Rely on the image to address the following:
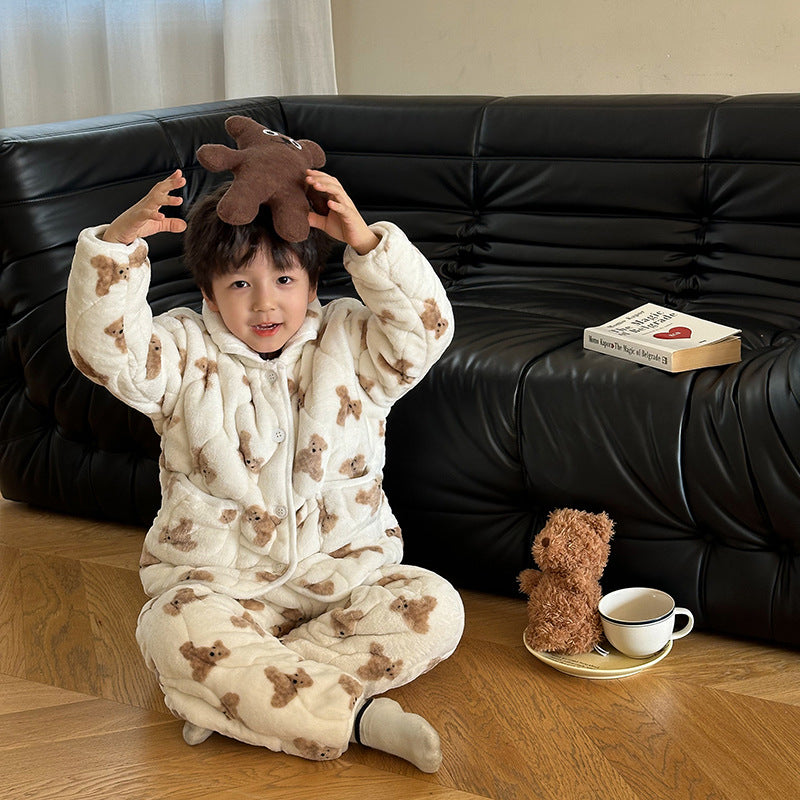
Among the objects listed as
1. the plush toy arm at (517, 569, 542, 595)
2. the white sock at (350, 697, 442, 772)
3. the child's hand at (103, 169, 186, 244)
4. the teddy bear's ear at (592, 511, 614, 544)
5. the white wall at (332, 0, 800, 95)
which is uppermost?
the white wall at (332, 0, 800, 95)

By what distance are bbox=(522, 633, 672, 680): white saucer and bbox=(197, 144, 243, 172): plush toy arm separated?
847mm

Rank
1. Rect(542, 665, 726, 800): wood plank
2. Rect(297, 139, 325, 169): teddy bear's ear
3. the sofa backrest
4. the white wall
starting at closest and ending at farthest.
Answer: Rect(542, 665, 726, 800): wood plank, Rect(297, 139, 325, 169): teddy bear's ear, the sofa backrest, the white wall

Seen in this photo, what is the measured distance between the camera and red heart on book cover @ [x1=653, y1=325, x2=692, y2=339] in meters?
1.73

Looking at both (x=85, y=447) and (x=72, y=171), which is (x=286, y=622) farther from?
(x=72, y=171)

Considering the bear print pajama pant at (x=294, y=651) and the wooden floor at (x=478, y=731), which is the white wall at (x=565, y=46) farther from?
the bear print pajama pant at (x=294, y=651)

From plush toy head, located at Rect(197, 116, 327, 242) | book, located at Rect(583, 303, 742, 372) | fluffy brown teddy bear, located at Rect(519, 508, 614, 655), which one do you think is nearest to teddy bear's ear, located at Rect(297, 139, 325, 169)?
plush toy head, located at Rect(197, 116, 327, 242)

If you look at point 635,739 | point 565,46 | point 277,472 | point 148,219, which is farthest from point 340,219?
point 565,46

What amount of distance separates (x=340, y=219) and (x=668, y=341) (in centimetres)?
56

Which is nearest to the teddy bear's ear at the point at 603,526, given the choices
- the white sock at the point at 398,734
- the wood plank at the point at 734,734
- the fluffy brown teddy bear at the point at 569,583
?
the fluffy brown teddy bear at the point at 569,583

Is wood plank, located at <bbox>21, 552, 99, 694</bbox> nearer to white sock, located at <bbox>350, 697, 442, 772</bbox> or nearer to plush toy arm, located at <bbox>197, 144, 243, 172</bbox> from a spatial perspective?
white sock, located at <bbox>350, 697, 442, 772</bbox>

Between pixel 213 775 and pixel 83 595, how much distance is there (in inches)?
24.6

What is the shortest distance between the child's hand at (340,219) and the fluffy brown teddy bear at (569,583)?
1.72 feet

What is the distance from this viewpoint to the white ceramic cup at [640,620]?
1.58 m

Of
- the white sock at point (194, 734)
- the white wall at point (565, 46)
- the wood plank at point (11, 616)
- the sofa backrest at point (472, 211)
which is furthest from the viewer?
the white wall at point (565, 46)
